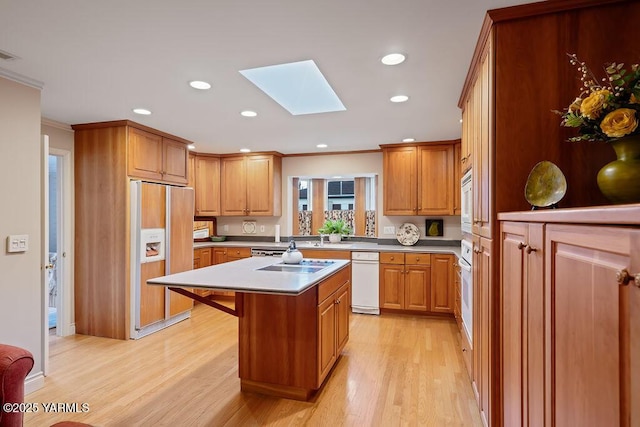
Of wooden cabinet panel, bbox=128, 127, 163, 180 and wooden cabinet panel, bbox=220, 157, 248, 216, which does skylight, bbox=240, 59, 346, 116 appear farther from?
wooden cabinet panel, bbox=220, 157, 248, 216

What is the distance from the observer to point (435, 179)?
4.45 m

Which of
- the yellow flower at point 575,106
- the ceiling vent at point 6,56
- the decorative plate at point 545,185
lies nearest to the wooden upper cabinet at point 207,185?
the ceiling vent at point 6,56

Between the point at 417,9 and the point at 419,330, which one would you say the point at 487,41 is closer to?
the point at 417,9

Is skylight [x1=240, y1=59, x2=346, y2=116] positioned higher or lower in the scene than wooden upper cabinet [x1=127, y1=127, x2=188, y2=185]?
higher

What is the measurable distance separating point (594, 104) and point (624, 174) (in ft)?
0.86

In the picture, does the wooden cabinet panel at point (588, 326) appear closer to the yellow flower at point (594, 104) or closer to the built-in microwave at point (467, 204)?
the yellow flower at point (594, 104)

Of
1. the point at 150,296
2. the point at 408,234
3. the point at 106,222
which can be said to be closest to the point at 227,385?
the point at 150,296

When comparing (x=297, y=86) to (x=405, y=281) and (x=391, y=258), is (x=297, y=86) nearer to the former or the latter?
(x=391, y=258)

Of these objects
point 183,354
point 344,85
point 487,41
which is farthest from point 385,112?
point 183,354

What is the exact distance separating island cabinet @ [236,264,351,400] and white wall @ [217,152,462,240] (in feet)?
9.02

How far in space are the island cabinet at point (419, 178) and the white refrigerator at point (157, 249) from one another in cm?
274

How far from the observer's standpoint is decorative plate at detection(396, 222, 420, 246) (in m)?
4.76

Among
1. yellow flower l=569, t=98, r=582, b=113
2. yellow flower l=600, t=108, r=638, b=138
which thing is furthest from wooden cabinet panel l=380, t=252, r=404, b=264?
yellow flower l=600, t=108, r=638, b=138

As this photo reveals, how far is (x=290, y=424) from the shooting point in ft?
6.70
